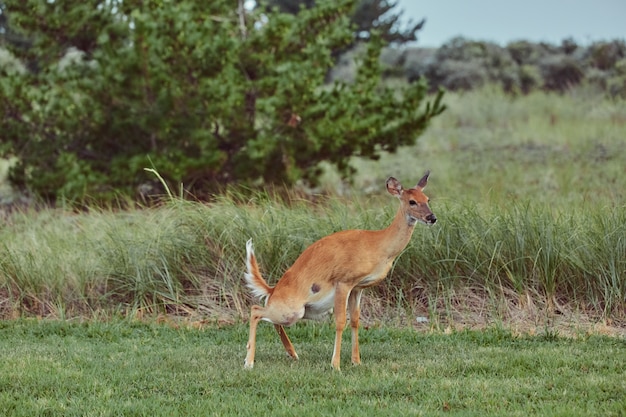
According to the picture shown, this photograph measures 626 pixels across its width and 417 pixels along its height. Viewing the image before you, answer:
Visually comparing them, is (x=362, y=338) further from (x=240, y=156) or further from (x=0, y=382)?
(x=240, y=156)

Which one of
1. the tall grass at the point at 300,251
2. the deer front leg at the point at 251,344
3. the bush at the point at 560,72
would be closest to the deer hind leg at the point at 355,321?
the deer front leg at the point at 251,344

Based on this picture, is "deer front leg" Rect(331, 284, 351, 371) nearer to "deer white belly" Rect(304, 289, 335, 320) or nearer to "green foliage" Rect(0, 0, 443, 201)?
"deer white belly" Rect(304, 289, 335, 320)

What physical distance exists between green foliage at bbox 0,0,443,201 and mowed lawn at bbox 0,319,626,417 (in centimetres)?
621

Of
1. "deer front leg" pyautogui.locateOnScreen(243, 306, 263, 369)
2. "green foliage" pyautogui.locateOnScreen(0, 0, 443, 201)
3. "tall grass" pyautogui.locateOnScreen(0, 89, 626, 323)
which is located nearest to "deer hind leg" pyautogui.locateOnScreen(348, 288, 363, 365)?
"deer front leg" pyautogui.locateOnScreen(243, 306, 263, 369)

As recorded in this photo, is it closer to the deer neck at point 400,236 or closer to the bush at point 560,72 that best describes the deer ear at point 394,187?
the deer neck at point 400,236

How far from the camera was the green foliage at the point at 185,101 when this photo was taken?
45.0 feet

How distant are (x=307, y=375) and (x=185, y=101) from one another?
859 centimetres

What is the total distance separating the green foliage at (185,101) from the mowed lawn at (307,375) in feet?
20.4

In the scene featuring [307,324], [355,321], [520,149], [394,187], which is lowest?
[520,149]

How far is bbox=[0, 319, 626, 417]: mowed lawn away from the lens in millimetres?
5590

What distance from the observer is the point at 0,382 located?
616cm

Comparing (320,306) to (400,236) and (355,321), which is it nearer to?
(355,321)

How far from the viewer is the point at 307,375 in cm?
627

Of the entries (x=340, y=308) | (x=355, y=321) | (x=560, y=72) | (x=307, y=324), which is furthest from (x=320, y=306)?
(x=560, y=72)
